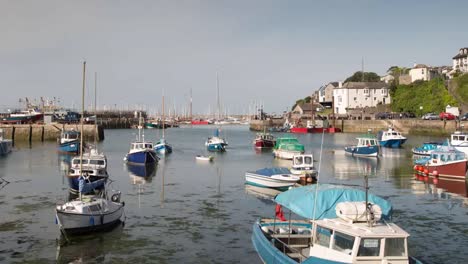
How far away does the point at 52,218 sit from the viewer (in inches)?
1137

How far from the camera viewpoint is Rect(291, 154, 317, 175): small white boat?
41750 mm

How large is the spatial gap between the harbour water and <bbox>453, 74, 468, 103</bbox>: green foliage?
7937 cm

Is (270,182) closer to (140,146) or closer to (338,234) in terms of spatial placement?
(338,234)

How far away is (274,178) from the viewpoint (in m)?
38.2

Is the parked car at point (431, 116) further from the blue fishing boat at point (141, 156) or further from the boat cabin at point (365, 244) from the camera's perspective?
the boat cabin at point (365, 244)

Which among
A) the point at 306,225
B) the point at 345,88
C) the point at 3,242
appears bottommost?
the point at 3,242

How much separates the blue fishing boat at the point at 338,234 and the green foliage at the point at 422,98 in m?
120

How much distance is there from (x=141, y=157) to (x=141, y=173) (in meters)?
5.89

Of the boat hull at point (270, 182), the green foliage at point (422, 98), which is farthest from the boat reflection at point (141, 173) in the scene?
the green foliage at point (422, 98)

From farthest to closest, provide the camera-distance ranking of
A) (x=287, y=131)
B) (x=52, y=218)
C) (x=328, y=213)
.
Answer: (x=287, y=131)
(x=52, y=218)
(x=328, y=213)

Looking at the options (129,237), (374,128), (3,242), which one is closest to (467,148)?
(129,237)

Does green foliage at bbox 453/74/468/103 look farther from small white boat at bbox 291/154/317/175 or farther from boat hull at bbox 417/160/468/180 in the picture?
small white boat at bbox 291/154/317/175

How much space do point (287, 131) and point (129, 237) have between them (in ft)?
417

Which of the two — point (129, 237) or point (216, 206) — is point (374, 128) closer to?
point (216, 206)
